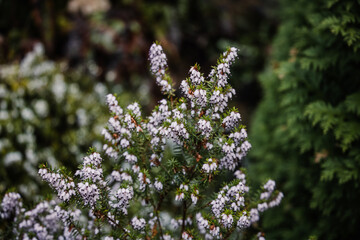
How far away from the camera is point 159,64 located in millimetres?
2107

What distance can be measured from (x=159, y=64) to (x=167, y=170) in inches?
30.6

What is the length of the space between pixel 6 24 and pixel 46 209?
14.5 ft

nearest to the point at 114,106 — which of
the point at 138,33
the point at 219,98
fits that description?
the point at 219,98

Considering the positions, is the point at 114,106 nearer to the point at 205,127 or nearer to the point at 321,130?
the point at 205,127

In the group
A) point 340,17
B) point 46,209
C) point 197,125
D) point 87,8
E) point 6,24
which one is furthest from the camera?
point 87,8

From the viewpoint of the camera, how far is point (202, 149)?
210cm

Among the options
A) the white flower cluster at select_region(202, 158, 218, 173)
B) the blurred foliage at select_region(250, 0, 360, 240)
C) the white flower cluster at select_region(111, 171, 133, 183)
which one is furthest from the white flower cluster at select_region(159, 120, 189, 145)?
the blurred foliage at select_region(250, 0, 360, 240)

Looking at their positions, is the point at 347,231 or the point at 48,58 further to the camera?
the point at 48,58

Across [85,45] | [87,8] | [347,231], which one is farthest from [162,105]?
[87,8]

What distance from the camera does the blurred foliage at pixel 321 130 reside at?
114 inches

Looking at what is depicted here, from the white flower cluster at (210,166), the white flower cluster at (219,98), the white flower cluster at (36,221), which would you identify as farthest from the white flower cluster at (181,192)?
the white flower cluster at (36,221)

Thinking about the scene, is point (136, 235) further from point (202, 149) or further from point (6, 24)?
point (6, 24)

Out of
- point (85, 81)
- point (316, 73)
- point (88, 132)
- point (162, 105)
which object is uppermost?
point (85, 81)

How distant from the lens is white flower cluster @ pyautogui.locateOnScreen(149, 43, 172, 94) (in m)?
2.04
